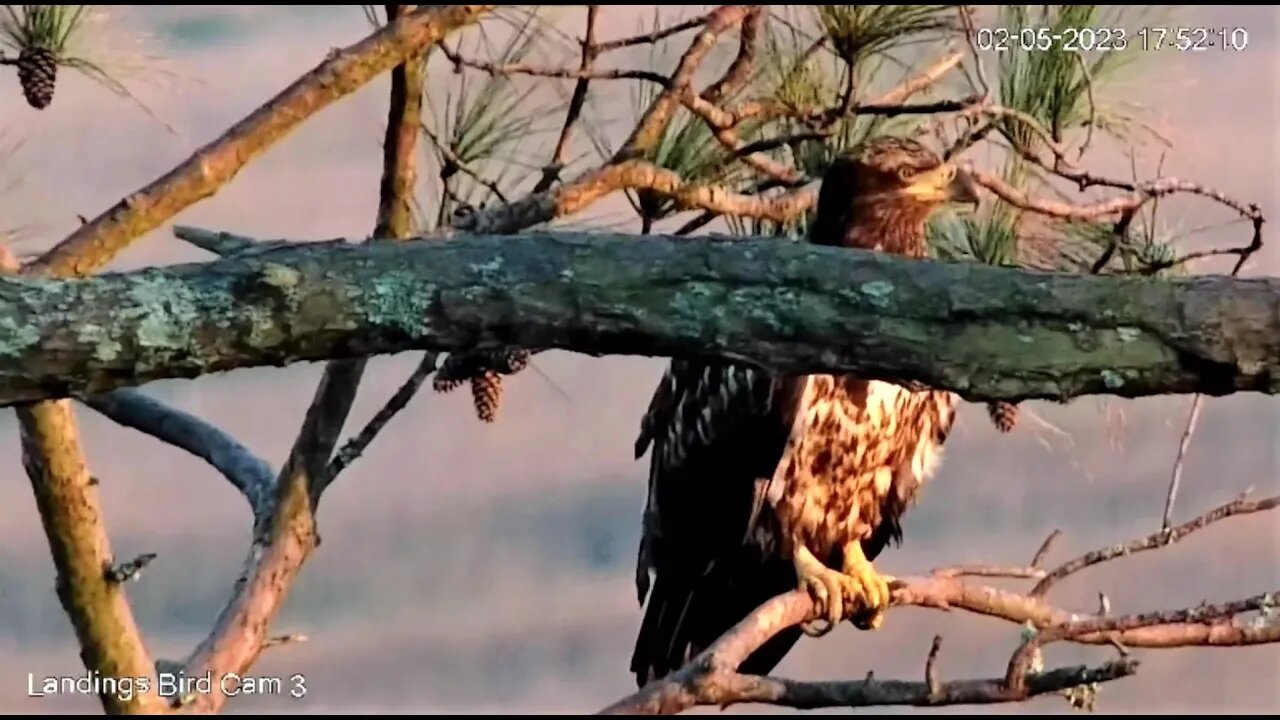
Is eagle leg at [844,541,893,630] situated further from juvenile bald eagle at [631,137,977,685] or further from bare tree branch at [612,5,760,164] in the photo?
bare tree branch at [612,5,760,164]

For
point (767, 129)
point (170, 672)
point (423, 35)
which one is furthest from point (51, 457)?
point (767, 129)

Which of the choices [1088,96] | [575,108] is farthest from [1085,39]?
[575,108]

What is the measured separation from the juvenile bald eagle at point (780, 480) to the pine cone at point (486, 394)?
292 mm

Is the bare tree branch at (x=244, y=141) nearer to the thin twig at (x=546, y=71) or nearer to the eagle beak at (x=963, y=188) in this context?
the thin twig at (x=546, y=71)

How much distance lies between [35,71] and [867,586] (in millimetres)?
1285

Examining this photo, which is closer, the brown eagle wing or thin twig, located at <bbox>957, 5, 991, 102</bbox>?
thin twig, located at <bbox>957, 5, 991, 102</bbox>

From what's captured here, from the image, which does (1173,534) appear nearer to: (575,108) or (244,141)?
(575,108)

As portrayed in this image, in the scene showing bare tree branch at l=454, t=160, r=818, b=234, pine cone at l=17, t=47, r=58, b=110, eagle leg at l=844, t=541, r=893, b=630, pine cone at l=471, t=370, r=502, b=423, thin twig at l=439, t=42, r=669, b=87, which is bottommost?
eagle leg at l=844, t=541, r=893, b=630

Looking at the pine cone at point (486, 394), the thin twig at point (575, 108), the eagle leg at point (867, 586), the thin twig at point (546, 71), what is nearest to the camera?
the thin twig at point (546, 71)

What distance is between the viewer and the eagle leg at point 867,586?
7.68ft

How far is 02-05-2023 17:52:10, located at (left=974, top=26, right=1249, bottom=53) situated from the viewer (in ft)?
6.79

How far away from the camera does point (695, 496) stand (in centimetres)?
234

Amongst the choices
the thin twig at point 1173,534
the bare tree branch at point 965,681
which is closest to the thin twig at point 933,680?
the bare tree branch at point 965,681

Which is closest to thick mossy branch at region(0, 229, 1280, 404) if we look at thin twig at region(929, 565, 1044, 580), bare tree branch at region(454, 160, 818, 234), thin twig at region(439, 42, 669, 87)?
bare tree branch at region(454, 160, 818, 234)
